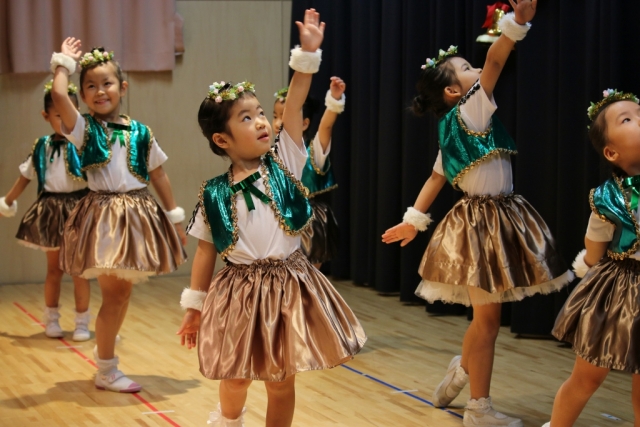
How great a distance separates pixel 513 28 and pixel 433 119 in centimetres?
248

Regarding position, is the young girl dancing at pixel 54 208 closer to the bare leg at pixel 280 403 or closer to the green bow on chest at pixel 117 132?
the green bow on chest at pixel 117 132

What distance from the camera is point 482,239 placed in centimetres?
305

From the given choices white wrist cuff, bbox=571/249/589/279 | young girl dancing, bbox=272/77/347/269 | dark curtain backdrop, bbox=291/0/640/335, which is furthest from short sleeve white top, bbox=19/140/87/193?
white wrist cuff, bbox=571/249/589/279

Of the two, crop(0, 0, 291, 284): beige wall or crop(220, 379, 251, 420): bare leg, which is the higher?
crop(0, 0, 291, 284): beige wall

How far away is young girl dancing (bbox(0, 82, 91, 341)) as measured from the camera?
4680mm

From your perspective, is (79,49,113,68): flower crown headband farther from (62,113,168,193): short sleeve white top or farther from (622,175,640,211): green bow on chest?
(622,175,640,211): green bow on chest

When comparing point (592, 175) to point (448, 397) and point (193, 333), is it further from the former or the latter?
point (193, 333)

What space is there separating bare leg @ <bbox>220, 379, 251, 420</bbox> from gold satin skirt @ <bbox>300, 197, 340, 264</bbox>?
5.63 feet

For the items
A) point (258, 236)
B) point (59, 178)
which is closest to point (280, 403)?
point (258, 236)

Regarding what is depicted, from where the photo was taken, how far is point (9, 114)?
635 cm

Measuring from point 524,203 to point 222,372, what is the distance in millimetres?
1381

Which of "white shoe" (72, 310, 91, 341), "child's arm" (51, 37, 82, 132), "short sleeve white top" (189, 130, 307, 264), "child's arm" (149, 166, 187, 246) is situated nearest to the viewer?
"short sleeve white top" (189, 130, 307, 264)

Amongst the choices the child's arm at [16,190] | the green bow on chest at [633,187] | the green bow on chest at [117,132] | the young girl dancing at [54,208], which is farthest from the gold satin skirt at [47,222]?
the green bow on chest at [633,187]

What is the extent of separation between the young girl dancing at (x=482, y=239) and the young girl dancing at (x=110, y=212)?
1116 mm
